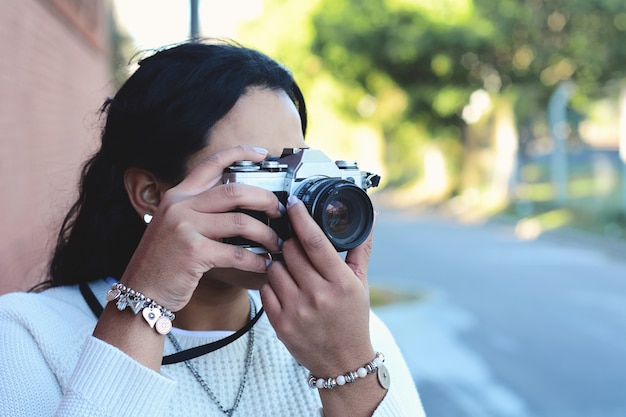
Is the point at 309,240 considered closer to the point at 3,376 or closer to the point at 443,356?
the point at 3,376

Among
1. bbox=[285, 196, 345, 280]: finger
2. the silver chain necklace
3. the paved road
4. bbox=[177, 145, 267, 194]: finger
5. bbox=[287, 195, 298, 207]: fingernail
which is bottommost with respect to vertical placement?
the paved road

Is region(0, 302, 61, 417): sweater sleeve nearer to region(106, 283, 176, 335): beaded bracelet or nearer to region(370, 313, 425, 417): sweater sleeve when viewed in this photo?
region(106, 283, 176, 335): beaded bracelet

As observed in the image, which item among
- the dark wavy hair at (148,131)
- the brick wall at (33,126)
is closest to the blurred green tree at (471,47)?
the brick wall at (33,126)

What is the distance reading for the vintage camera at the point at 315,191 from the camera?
1316 mm

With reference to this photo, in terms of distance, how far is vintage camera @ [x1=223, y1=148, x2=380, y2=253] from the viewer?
132 cm

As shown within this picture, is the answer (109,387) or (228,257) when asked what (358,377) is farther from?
(109,387)

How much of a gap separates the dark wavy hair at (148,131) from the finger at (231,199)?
0.88 feet

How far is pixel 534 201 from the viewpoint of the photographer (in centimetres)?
1783

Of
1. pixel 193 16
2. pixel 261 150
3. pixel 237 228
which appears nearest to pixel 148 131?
pixel 261 150

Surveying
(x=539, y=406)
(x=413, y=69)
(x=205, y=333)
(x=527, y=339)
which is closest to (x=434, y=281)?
(x=527, y=339)

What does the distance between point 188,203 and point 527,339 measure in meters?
5.32

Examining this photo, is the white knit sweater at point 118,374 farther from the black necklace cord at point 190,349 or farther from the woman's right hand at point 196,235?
the woman's right hand at point 196,235

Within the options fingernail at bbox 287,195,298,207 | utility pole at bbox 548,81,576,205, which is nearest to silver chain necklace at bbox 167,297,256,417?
fingernail at bbox 287,195,298,207

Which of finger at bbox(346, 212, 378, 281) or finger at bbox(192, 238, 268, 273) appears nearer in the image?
finger at bbox(192, 238, 268, 273)
